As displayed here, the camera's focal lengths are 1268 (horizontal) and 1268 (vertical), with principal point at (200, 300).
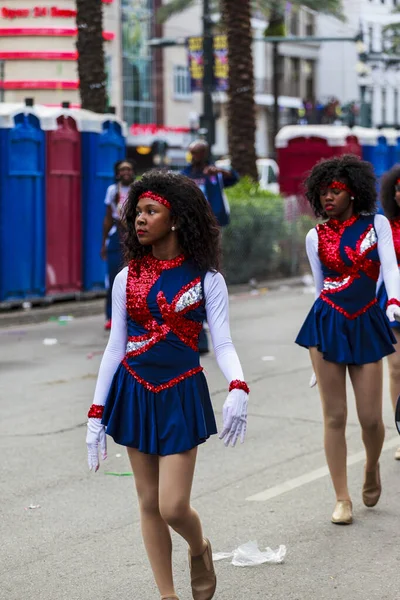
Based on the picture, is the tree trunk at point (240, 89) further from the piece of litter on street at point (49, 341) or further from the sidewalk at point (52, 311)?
the piece of litter on street at point (49, 341)

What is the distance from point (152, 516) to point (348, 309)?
6.75 ft

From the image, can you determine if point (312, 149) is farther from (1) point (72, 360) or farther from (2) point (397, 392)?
(2) point (397, 392)

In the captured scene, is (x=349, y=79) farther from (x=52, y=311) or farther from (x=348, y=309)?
(x=348, y=309)

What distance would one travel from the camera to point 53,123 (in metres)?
16.4

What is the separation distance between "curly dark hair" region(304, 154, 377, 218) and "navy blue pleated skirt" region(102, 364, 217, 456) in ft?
6.40

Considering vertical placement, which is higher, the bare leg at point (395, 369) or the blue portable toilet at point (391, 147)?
the blue portable toilet at point (391, 147)

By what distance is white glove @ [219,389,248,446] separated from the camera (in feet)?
15.1

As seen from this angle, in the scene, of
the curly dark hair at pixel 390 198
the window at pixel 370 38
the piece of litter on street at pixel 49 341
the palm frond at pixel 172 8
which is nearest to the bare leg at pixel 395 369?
the curly dark hair at pixel 390 198

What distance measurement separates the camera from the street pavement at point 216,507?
5.31 metres

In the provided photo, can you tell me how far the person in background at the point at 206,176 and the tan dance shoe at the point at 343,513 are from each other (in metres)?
5.93

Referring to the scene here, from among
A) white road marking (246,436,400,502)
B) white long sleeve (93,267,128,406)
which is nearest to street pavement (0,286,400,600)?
white road marking (246,436,400,502)

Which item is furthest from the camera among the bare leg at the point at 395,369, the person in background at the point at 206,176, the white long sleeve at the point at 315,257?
the person in background at the point at 206,176

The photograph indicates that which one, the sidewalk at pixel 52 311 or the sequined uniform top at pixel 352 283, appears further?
the sidewalk at pixel 52 311

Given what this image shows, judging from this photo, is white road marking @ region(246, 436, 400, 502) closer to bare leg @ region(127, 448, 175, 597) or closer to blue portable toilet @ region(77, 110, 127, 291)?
bare leg @ region(127, 448, 175, 597)
